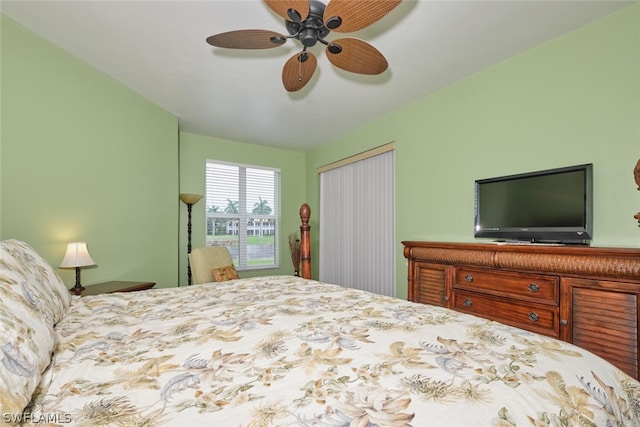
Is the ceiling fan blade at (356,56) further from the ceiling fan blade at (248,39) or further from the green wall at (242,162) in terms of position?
the green wall at (242,162)

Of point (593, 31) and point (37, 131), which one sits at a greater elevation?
point (593, 31)

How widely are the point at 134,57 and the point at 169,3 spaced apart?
0.82 meters

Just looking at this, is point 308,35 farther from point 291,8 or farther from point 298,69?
point 298,69

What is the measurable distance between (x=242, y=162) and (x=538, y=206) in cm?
380

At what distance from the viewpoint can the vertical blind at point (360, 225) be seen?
3639mm

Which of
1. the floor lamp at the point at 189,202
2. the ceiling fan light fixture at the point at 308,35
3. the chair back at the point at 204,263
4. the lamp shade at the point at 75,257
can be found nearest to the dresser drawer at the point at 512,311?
the ceiling fan light fixture at the point at 308,35

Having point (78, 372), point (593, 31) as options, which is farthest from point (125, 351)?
point (593, 31)

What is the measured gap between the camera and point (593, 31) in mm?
2006

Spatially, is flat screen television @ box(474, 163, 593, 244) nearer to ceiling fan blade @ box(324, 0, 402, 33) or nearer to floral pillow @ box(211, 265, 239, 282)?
ceiling fan blade @ box(324, 0, 402, 33)

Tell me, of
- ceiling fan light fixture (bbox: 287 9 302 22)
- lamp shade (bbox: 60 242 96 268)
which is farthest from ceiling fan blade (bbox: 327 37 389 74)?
lamp shade (bbox: 60 242 96 268)

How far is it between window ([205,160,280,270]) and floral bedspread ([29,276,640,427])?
10.8ft

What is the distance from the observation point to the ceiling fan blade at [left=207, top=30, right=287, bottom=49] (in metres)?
1.62

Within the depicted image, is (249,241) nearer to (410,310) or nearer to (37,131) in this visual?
(37,131)

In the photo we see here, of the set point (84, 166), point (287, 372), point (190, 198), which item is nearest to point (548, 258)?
point (287, 372)
